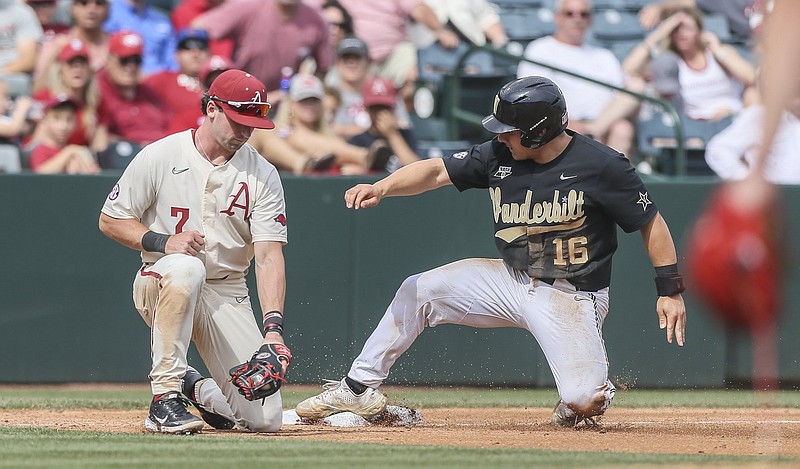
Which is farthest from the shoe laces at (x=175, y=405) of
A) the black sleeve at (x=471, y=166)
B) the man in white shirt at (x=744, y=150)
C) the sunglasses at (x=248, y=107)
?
the man in white shirt at (x=744, y=150)

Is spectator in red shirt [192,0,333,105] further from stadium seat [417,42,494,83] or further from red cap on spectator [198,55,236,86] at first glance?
stadium seat [417,42,494,83]

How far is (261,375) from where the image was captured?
215 inches

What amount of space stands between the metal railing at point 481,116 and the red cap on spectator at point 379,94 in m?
0.92

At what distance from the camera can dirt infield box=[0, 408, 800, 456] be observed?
564cm

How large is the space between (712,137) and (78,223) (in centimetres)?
535

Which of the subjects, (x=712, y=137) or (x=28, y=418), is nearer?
(x=28, y=418)

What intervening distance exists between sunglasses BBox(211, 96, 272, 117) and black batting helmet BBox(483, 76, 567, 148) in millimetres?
1124

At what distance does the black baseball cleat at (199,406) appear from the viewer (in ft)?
20.1

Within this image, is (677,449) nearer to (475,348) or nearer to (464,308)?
(464,308)

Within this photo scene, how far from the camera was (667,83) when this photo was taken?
10.6m

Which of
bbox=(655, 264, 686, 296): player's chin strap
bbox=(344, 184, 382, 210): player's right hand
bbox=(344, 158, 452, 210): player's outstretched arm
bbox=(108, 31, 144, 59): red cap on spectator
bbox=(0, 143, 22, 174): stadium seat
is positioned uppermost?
bbox=(108, 31, 144, 59): red cap on spectator

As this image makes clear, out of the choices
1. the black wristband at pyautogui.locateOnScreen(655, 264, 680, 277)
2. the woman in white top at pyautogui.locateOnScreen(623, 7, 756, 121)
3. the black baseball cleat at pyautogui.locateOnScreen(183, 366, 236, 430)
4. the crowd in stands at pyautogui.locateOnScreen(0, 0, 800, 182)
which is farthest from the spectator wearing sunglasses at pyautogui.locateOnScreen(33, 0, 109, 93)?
the black wristband at pyautogui.locateOnScreen(655, 264, 680, 277)

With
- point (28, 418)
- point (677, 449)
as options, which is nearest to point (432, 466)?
point (677, 449)

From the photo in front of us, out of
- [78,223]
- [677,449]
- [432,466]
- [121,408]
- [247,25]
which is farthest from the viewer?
[247,25]
